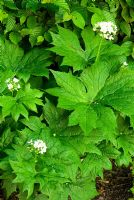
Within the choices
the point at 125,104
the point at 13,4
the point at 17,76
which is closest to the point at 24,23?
the point at 13,4

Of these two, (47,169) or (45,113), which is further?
(45,113)

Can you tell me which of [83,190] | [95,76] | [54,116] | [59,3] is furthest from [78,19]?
[83,190]

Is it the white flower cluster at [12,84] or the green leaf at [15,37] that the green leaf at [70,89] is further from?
the green leaf at [15,37]

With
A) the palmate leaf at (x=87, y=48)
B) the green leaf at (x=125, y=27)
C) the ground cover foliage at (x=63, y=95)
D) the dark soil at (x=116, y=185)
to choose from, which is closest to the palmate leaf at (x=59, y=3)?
the ground cover foliage at (x=63, y=95)

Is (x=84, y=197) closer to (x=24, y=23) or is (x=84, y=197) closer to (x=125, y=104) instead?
(x=125, y=104)

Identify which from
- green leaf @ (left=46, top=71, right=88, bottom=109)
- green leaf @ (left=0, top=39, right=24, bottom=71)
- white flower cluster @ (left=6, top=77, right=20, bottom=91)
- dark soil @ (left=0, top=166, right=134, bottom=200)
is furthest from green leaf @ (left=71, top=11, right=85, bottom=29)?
dark soil @ (left=0, top=166, right=134, bottom=200)

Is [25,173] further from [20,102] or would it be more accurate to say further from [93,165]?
[93,165]

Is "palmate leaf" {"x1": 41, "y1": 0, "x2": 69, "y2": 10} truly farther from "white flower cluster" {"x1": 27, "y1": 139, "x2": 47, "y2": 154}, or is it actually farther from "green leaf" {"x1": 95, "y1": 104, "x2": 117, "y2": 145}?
"white flower cluster" {"x1": 27, "y1": 139, "x2": 47, "y2": 154}
